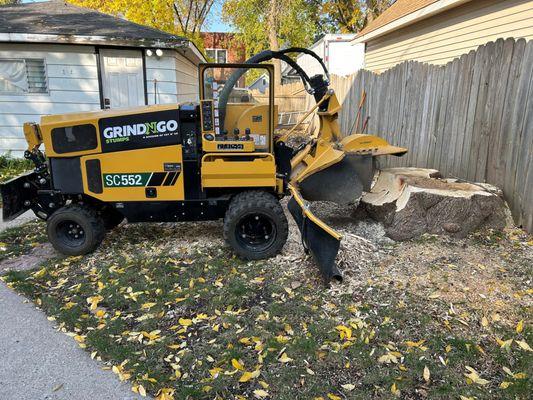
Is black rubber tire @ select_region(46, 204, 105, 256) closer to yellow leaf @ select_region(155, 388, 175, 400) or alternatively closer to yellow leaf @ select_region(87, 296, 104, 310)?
yellow leaf @ select_region(87, 296, 104, 310)

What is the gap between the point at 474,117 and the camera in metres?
5.99

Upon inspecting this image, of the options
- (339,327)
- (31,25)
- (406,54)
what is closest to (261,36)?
(406,54)

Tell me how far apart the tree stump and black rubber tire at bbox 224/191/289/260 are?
145 cm

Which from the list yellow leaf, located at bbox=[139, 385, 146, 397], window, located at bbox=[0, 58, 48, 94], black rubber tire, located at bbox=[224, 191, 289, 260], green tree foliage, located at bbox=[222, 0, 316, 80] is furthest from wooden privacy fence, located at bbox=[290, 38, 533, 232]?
green tree foliage, located at bbox=[222, 0, 316, 80]

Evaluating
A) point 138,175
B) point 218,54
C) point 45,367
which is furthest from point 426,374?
point 218,54

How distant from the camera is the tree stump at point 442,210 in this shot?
510 cm

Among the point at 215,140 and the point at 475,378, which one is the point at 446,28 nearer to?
the point at 215,140

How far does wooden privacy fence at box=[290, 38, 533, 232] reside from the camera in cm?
514

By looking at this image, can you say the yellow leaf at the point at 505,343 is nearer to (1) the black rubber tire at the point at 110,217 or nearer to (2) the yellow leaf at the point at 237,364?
(2) the yellow leaf at the point at 237,364

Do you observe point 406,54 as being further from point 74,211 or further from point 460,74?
point 74,211

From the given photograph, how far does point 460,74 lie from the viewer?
629cm

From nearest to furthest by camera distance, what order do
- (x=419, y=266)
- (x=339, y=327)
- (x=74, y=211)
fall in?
(x=339, y=327), (x=419, y=266), (x=74, y=211)

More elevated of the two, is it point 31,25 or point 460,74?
point 31,25

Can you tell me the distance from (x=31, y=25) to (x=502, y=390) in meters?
11.4
